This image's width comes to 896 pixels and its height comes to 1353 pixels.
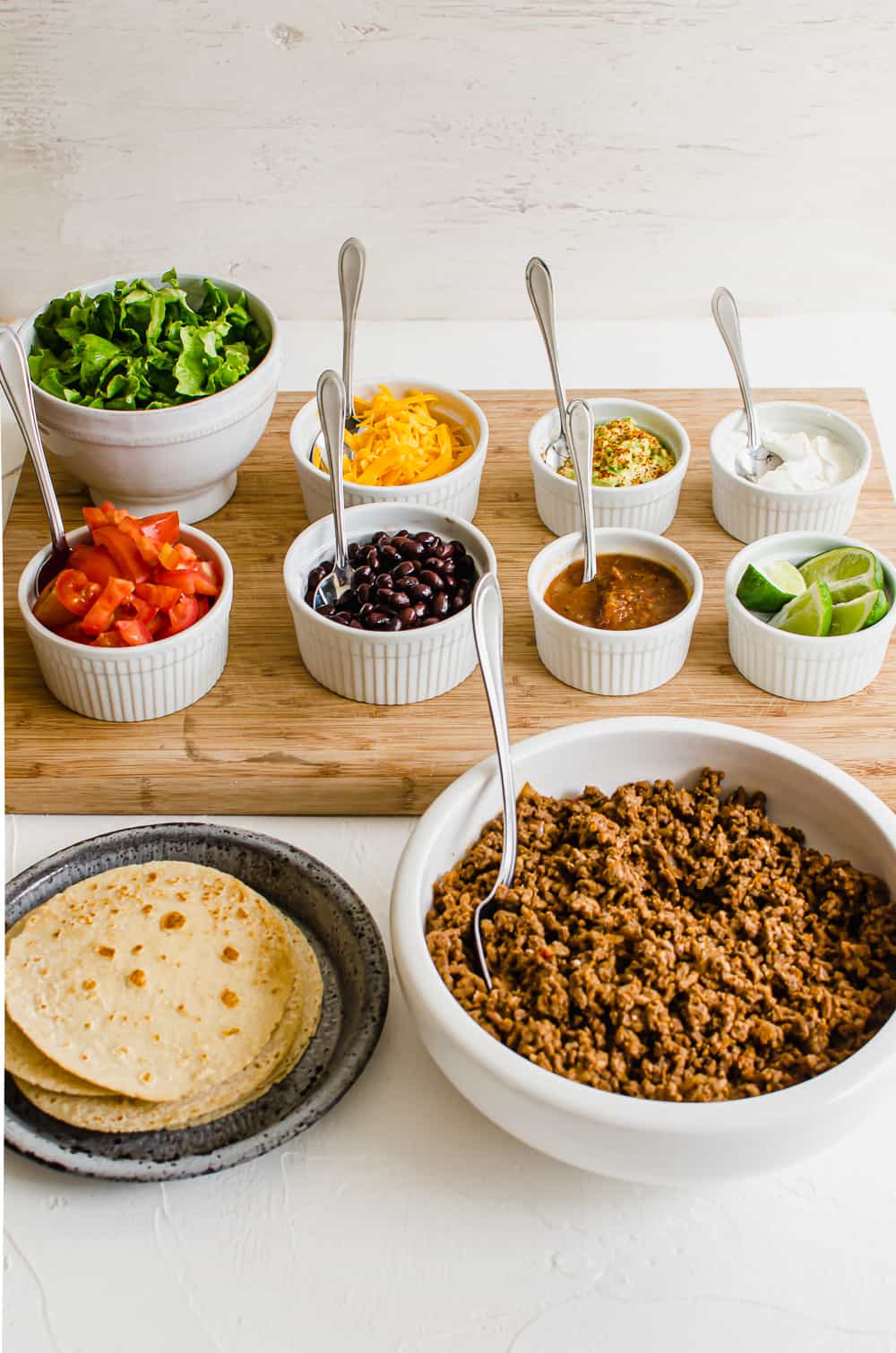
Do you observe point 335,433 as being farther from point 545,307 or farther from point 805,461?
point 805,461

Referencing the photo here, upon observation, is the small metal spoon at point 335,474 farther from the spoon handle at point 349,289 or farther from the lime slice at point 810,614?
the lime slice at point 810,614

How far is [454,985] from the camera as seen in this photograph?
183cm

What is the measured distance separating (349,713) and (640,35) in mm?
1935

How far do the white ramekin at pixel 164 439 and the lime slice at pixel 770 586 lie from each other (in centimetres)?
104

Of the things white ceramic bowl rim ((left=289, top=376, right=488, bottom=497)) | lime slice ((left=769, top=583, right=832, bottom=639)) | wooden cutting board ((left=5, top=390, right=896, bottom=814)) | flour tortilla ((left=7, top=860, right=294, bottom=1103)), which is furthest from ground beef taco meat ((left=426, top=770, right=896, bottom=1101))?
white ceramic bowl rim ((left=289, top=376, right=488, bottom=497))

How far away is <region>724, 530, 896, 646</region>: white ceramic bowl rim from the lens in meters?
2.44

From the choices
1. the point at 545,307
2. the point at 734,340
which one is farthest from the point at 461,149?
the point at 734,340

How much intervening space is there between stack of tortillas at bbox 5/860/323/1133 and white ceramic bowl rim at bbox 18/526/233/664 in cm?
46

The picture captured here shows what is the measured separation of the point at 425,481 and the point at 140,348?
628mm

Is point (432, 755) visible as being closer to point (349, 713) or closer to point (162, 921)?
point (349, 713)

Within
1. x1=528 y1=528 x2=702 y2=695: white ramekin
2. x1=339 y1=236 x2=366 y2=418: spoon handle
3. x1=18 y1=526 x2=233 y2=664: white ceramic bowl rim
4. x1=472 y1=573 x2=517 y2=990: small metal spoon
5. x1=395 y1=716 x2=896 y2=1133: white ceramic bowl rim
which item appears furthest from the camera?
x1=339 y1=236 x2=366 y2=418: spoon handle

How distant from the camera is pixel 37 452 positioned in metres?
2.51

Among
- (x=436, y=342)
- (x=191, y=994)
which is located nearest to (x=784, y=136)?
(x=436, y=342)

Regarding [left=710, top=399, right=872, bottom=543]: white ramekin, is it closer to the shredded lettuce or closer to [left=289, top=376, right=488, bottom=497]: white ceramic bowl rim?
[left=289, top=376, right=488, bottom=497]: white ceramic bowl rim
